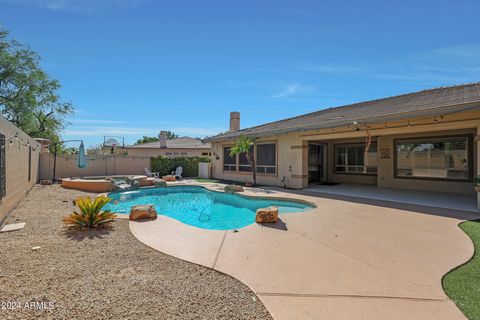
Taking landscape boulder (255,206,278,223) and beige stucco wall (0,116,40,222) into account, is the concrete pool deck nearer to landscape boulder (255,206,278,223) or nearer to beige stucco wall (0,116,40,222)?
landscape boulder (255,206,278,223)

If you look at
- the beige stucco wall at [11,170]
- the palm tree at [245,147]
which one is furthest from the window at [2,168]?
the palm tree at [245,147]

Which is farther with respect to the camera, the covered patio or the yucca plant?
the covered patio

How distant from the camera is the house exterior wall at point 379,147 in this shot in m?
8.80

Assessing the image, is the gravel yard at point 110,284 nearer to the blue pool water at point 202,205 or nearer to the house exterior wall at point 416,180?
the blue pool water at point 202,205

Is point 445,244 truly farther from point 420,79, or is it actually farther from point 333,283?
point 420,79

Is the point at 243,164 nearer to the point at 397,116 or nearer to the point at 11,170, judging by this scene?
the point at 397,116

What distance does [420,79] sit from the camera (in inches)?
567

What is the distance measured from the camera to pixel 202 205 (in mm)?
10906

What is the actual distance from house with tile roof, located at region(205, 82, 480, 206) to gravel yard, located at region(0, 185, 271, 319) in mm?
8885

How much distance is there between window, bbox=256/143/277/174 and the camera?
14992 millimetres

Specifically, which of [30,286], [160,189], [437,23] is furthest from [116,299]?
[437,23]

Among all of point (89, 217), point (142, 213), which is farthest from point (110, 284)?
point (142, 213)

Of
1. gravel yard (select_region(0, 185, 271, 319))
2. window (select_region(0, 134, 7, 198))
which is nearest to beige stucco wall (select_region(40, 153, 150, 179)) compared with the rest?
window (select_region(0, 134, 7, 198))

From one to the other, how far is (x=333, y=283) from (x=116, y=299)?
2841 mm
